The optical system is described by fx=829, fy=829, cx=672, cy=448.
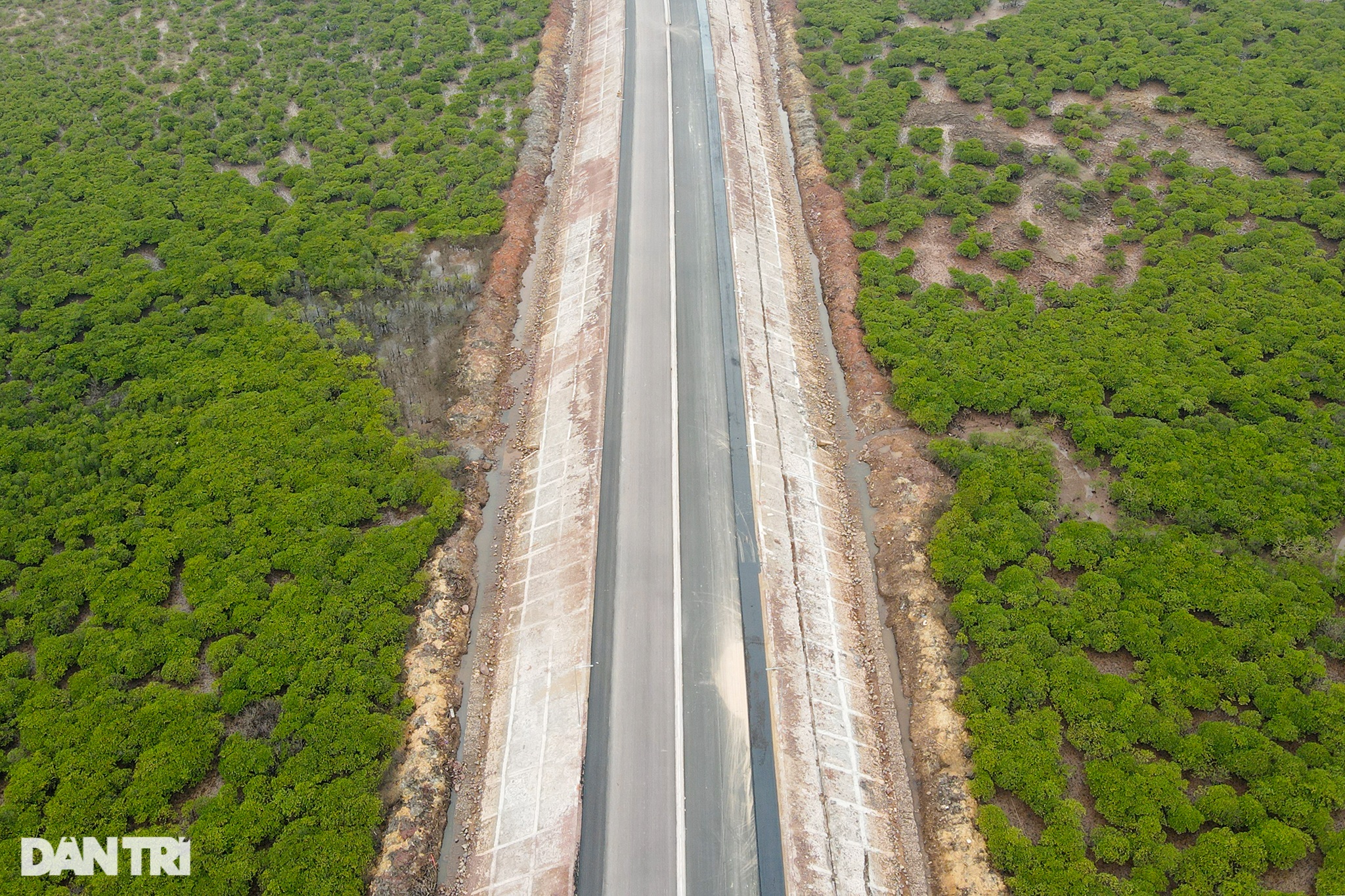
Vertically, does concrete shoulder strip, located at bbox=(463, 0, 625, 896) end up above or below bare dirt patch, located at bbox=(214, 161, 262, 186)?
below

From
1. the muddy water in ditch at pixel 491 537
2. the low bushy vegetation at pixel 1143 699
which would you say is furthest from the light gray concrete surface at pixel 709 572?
the low bushy vegetation at pixel 1143 699

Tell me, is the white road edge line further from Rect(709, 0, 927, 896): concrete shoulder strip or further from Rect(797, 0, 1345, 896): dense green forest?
Rect(797, 0, 1345, 896): dense green forest

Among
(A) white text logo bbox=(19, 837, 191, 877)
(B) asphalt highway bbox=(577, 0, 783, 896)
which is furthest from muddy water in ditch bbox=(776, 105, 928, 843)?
(A) white text logo bbox=(19, 837, 191, 877)

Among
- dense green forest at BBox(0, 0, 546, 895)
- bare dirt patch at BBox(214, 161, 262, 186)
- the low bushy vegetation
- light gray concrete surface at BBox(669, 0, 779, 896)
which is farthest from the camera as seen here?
bare dirt patch at BBox(214, 161, 262, 186)

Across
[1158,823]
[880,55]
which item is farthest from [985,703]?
[880,55]

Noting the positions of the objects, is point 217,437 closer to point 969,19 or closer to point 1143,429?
point 1143,429

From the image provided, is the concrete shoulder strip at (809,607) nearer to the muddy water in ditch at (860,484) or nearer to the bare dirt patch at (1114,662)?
the muddy water in ditch at (860,484)

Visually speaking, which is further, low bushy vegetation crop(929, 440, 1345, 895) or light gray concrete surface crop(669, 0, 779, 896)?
light gray concrete surface crop(669, 0, 779, 896)
